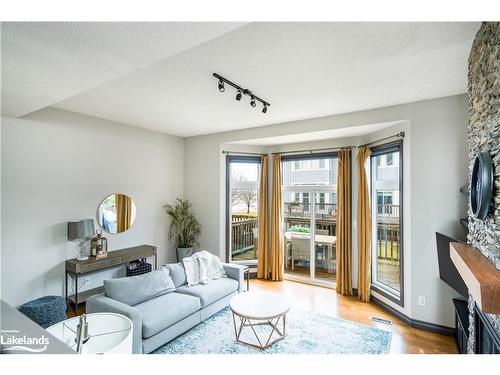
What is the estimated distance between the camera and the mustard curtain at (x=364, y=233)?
13.0ft

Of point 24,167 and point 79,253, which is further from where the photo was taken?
point 79,253

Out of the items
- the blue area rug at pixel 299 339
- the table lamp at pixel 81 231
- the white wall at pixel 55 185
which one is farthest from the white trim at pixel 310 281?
the table lamp at pixel 81 231

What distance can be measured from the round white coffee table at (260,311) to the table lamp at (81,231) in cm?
226

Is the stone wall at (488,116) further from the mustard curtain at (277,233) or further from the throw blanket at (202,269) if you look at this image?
the mustard curtain at (277,233)

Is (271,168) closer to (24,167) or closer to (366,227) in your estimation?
(366,227)

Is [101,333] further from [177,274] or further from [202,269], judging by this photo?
[202,269]

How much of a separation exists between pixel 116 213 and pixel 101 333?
3.46 meters

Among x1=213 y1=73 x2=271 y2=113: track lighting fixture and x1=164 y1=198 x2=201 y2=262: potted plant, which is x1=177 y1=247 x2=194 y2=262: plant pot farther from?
x1=213 y1=73 x2=271 y2=113: track lighting fixture

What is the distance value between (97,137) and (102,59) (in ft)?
8.70

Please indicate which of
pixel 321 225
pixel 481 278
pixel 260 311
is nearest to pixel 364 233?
pixel 321 225
